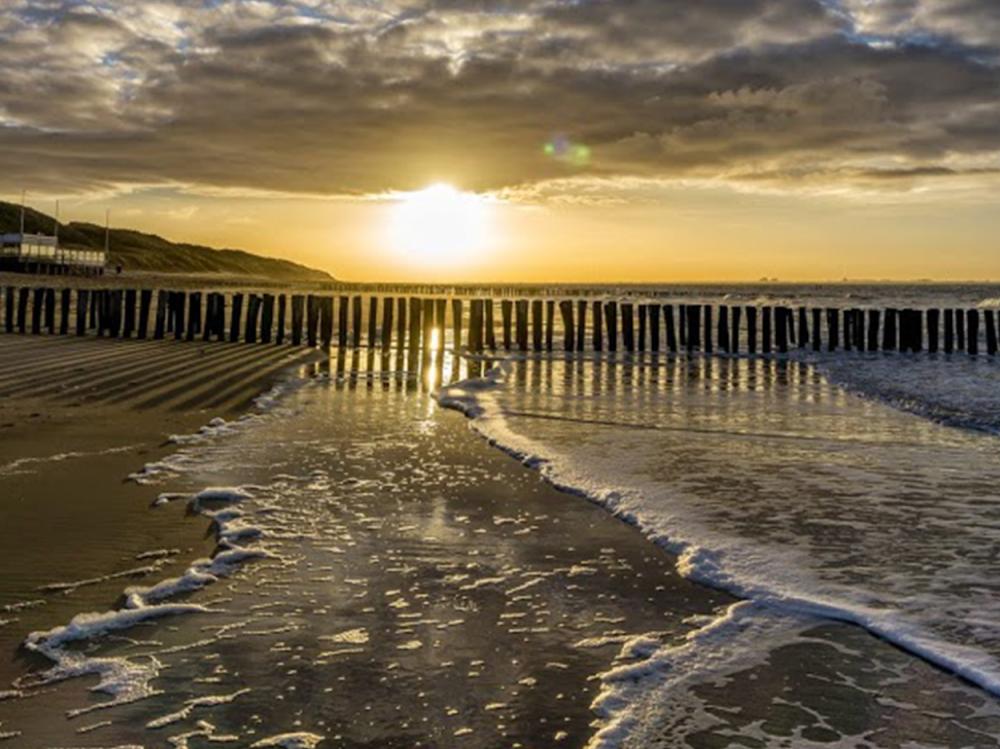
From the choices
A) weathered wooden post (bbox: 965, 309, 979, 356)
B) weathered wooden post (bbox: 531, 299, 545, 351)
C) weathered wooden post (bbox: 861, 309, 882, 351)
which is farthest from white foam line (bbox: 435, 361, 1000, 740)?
weathered wooden post (bbox: 965, 309, 979, 356)

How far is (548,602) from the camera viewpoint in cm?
490

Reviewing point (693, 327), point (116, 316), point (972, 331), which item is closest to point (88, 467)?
point (116, 316)

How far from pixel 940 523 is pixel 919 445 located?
3.94 m

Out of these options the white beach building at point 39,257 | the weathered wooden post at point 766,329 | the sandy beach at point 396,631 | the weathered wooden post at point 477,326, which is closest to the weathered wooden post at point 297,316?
the weathered wooden post at point 477,326

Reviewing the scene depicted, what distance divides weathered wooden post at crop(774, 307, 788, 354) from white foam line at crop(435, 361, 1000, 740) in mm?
18450

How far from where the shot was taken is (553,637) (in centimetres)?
440

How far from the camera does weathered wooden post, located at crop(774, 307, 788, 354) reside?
26500 mm

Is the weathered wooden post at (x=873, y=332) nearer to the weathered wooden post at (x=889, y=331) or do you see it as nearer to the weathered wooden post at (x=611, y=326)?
the weathered wooden post at (x=889, y=331)

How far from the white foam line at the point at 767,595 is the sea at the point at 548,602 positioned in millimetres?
17

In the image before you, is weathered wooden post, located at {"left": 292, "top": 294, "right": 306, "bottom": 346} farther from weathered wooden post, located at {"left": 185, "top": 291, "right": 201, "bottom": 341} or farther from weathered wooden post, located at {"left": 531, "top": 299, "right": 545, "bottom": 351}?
weathered wooden post, located at {"left": 531, "top": 299, "right": 545, "bottom": 351}

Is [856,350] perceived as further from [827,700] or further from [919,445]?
[827,700]

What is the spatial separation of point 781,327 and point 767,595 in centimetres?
2263

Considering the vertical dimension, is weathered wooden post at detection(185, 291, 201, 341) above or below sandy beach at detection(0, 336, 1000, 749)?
above

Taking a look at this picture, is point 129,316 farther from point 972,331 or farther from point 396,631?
point 972,331
